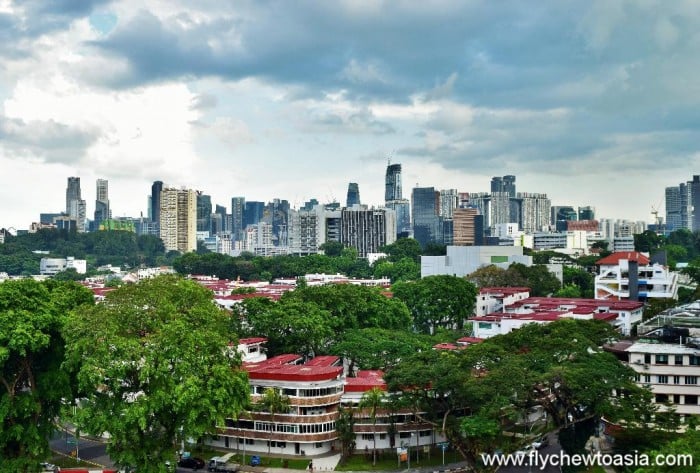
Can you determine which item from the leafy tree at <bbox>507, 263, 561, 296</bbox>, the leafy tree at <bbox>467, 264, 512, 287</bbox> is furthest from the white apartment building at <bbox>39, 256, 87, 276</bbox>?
the leafy tree at <bbox>507, 263, 561, 296</bbox>

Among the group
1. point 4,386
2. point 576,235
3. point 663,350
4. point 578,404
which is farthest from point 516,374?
point 576,235

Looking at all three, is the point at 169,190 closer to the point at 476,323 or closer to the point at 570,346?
the point at 476,323

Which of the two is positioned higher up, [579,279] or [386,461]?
[579,279]

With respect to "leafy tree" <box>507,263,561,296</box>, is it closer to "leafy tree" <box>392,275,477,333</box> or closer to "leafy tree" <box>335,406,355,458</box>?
"leafy tree" <box>392,275,477,333</box>

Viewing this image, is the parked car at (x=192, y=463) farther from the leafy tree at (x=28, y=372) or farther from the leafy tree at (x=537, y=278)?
the leafy tree at (x=537, y=278)

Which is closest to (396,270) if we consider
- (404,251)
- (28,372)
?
(404,251)

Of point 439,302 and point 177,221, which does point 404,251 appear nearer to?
point 439,302
